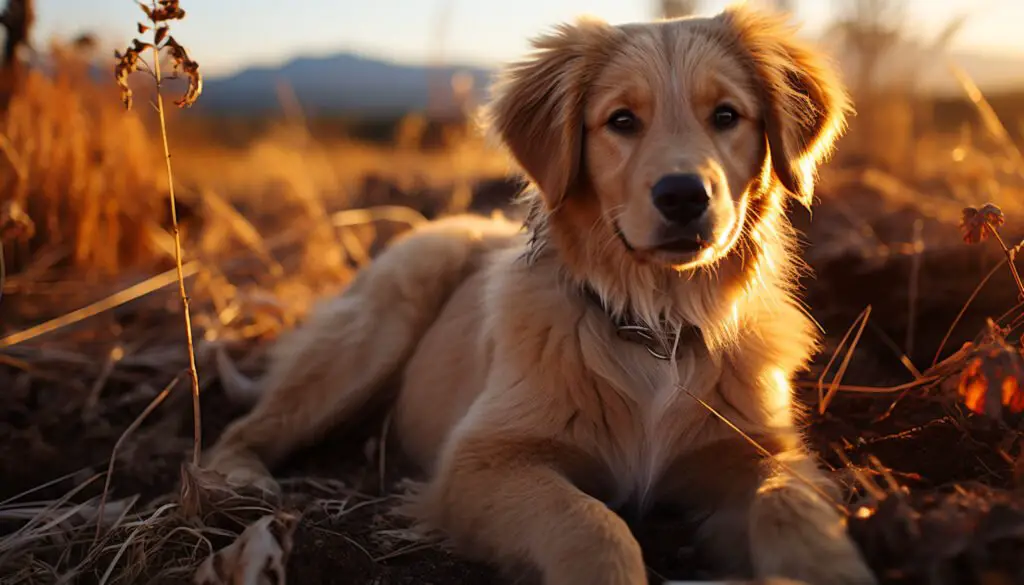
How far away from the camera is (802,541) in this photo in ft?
7.45

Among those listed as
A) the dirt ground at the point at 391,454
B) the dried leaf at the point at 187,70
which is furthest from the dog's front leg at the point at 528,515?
the dried leaf at the point at 187,70

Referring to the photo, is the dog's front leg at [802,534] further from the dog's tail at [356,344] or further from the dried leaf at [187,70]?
the dog's tail at [356,344]

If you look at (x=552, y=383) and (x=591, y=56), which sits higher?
(x=591, y=56)

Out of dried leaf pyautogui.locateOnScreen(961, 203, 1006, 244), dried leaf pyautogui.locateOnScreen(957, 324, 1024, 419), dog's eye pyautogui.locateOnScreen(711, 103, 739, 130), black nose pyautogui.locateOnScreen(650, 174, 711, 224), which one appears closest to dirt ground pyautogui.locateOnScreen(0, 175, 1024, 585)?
A: dried leaf pyautogui.locateOnScreen(957, 324, 1024, 419)

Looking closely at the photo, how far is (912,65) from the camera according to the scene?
30.9 ft

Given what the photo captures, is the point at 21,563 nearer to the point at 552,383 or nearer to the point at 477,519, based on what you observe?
the point at 477,519

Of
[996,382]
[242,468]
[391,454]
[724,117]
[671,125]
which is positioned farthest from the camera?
[391,454]

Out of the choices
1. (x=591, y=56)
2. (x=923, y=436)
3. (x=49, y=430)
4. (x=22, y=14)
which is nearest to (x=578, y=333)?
(x=591, y=56)

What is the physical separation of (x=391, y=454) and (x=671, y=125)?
2185mm

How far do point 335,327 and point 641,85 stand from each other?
2.11m

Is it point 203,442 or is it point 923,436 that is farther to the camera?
point 203,442

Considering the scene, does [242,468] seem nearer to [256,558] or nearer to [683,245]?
[256,558]

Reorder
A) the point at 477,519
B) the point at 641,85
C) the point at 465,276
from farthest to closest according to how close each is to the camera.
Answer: the point at 465,276
the point at 641,85
the point at 477,519

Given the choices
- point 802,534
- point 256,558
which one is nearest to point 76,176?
point 256,558
